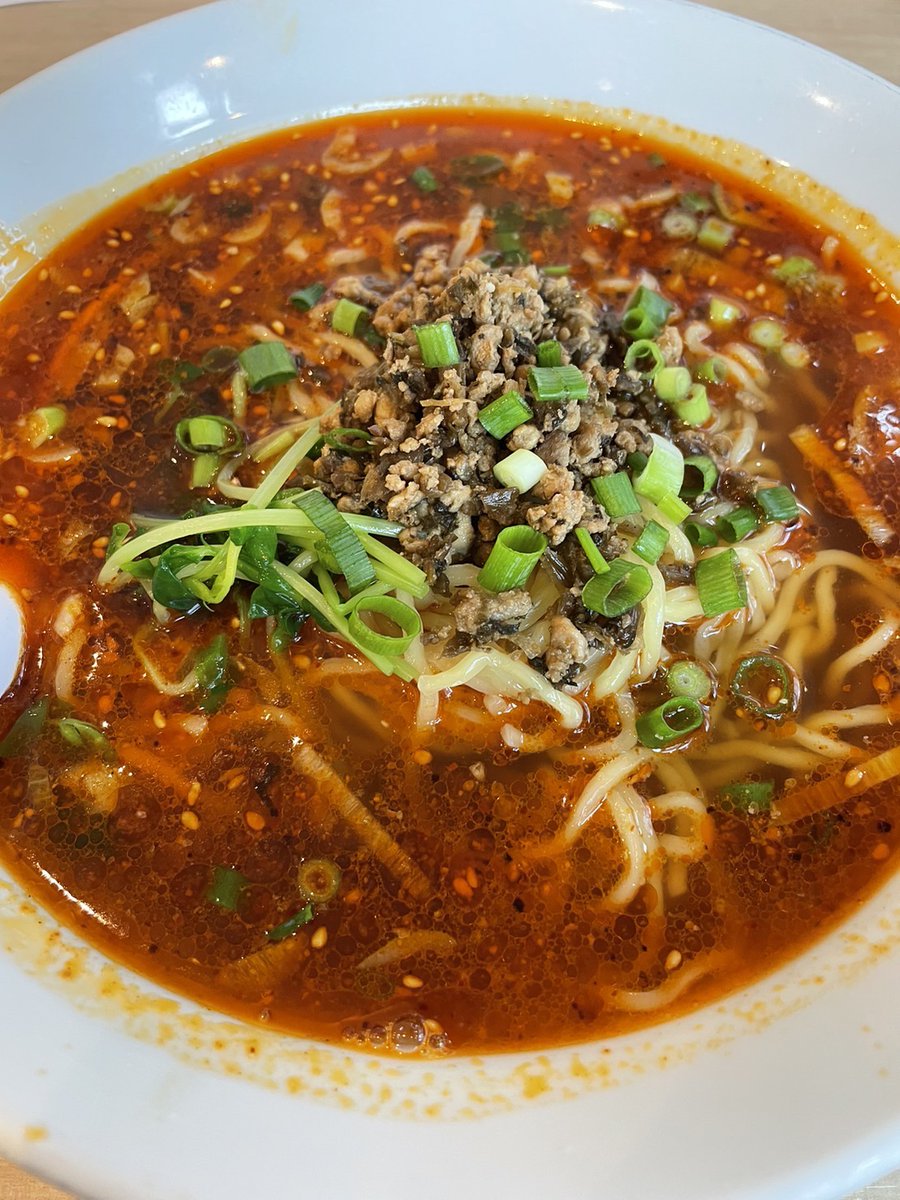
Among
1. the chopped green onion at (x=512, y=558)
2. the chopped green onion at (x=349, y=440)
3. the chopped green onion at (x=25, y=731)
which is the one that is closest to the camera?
the chopped green onion at (x=512, y=558)

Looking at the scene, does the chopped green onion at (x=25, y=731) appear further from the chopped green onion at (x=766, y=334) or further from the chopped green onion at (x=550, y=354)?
the chopped green onion at (x=766, y=334)

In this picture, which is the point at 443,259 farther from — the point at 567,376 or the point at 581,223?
the point at 567,376

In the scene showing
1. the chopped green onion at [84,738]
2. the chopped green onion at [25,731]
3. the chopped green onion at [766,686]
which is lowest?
the chopped green onion at [766,686]

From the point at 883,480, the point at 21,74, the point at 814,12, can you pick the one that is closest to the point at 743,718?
the point at 883,480

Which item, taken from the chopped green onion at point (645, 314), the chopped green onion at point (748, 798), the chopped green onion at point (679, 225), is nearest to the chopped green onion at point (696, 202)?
the chopped green onion at point (679, 225)

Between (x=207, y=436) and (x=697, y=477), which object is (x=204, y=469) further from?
(x=697, y=477)

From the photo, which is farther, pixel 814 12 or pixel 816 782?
pixel 814 12

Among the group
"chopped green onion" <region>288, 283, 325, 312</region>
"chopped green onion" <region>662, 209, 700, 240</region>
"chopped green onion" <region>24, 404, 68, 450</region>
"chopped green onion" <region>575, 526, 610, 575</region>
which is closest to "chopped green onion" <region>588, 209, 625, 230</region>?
"chopped green onion" <region>662, 209, 700, 240</region>
